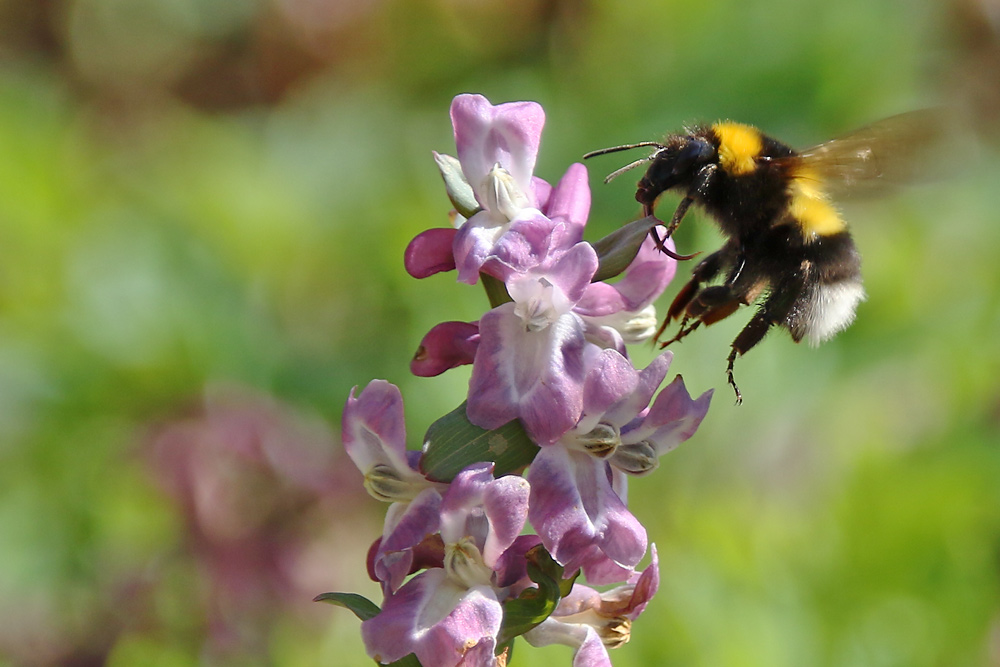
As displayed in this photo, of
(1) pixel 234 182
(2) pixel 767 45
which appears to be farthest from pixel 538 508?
(2) pixel 767 45

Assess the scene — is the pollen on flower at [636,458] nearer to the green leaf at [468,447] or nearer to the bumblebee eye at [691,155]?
the green leaf at [468,447]

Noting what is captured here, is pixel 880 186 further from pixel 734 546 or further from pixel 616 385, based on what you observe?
pixel 734 546

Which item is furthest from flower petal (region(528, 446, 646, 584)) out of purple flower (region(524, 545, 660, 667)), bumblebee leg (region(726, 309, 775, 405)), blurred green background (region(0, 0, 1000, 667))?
blurred green background (region(0, 0, 1000, 667))

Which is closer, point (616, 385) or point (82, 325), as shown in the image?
point (616, 385)

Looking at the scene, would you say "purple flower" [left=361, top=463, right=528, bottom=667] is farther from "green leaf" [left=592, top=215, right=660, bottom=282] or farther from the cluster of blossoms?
"green leaf" [left=592, top=215, right=660, bottom=282]

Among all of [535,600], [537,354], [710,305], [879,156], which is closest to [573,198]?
[537,354]

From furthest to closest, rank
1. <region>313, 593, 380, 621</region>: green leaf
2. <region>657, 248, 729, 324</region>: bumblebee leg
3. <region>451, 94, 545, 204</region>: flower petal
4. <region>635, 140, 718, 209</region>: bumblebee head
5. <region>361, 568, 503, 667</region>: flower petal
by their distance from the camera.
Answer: <region>657, 248, 729, 324</region>: bumblebee leg → <region>635, 140, 718, 209</region>: bumblebee head → <region>451, 94, 545, 204</region>: flower petal → <region>313, 593, 380, 621</region>: green leaf → <region>361, 568, 503, 667</region>: flower petal

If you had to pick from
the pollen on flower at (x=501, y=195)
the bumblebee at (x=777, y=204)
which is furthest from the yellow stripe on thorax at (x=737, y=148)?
the pollen on flower at (x=501, y=195)
